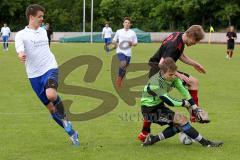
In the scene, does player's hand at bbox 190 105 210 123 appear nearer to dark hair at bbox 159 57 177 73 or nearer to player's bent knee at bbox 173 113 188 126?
player's bent knee at bbox 173 113 188 126

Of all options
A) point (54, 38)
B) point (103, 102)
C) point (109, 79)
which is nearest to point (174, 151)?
point (103, 102)

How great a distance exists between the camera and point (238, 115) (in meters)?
11.7

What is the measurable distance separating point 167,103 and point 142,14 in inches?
3045

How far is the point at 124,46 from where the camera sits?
1770 centimetres

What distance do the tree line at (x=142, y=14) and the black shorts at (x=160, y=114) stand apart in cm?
6787

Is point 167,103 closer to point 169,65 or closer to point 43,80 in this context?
point 169,65

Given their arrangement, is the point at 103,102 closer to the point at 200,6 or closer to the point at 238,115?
the point at 238,115

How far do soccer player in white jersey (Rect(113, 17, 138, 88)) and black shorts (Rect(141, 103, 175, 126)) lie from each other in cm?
820

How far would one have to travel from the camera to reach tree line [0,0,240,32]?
76831 mm

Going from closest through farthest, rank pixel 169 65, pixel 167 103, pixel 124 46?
pixel 169 65 < pixel 167 103 < pixel 124 46

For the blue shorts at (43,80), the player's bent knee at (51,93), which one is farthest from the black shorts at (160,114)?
the blue shorts at (43,80)

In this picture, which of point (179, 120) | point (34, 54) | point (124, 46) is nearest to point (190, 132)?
point (179, 120)

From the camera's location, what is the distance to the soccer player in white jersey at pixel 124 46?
678 inches

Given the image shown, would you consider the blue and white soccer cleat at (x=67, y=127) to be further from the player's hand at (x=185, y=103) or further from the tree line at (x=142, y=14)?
the tree line at (x=142, y=14)
